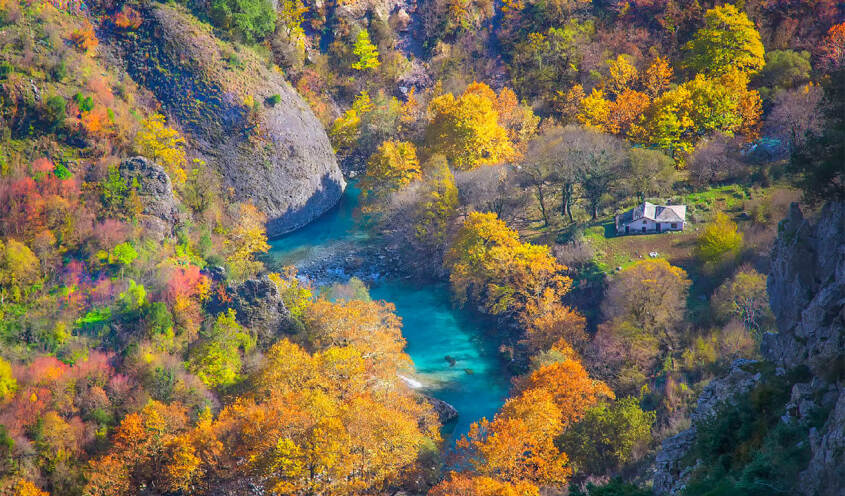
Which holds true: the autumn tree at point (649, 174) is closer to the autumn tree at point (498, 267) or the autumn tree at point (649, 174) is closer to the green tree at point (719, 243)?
the green tree at point (719, 243)

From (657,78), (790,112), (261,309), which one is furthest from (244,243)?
(790,112)

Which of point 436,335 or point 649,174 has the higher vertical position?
point 649,174

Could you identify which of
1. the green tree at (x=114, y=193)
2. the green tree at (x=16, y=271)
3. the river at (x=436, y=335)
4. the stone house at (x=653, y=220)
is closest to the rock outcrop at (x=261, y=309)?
the river at (x=436, y=335)

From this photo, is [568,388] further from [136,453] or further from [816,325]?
[136,453]

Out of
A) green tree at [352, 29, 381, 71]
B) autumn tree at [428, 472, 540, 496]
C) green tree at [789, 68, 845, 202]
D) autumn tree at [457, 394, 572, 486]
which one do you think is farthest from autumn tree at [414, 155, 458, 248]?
green tree at [789, 68, 845, 202]

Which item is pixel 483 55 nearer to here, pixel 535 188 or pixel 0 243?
pixel 535 188

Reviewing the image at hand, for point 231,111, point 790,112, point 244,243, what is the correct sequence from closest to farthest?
point 244,243 < point 790,112 < point 231,111
